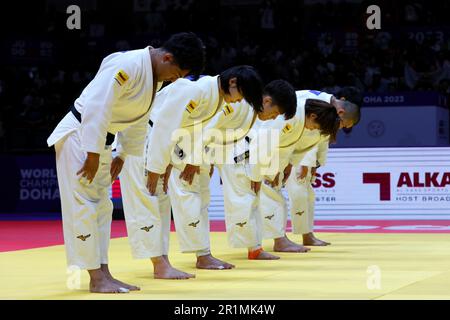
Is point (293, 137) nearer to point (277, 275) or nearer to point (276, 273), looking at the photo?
point (276, 273)

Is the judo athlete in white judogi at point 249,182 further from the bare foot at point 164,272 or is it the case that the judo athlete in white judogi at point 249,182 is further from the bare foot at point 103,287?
the bare foot at point 103,287

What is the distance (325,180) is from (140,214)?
733 cm

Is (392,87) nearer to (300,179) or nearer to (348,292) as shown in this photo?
(300,179)

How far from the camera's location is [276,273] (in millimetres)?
5727

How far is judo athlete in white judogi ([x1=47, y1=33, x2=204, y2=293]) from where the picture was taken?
14.6ft

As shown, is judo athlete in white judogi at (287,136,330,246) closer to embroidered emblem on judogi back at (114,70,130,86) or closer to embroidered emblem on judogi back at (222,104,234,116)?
embroidered emblem on judogi back at (222,104,234,116)

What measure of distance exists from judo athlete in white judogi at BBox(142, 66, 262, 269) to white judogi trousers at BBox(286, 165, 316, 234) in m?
1.86

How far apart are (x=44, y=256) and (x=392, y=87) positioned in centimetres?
1013

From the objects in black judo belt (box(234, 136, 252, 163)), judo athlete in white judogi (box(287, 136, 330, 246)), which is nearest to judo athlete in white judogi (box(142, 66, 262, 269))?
black judo belt (box(234, 136, 252, 163))

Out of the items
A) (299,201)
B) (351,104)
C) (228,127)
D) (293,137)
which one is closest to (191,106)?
(228,127)

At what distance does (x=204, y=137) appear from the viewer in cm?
624

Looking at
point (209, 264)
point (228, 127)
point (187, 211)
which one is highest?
point (228, 127)

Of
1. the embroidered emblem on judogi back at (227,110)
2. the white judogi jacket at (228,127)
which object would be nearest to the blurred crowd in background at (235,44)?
the white judogi jacket at (228,127)
